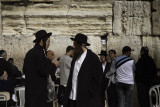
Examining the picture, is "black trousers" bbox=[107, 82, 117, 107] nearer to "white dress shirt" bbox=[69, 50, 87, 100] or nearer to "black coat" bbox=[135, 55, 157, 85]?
"black coat" bbox=[135, 55, 157, 85]

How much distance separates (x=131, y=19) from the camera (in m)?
9.63

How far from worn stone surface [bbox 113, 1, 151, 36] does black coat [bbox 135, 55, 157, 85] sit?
3.61 feet

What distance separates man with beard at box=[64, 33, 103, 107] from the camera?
558 centimetres

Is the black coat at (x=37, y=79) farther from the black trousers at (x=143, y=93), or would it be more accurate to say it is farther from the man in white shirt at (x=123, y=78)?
the black trousers at (x=143, y=93)

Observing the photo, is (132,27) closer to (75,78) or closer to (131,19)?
(131,19)

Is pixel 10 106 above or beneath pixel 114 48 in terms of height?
beneath

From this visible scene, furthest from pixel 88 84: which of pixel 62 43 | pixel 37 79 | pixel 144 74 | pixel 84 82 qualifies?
pixel 62 43

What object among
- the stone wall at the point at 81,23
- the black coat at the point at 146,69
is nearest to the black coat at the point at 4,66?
the stone wall at the point at 81,23

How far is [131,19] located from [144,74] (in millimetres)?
1585

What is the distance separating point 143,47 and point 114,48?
38.5 inches

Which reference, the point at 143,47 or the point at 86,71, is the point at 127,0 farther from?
the point at 86,71

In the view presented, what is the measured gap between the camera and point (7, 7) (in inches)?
388

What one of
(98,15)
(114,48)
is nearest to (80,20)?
(98,15)

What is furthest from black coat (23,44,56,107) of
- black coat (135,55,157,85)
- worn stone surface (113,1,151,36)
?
worn stone surface (113,1,151,36)
